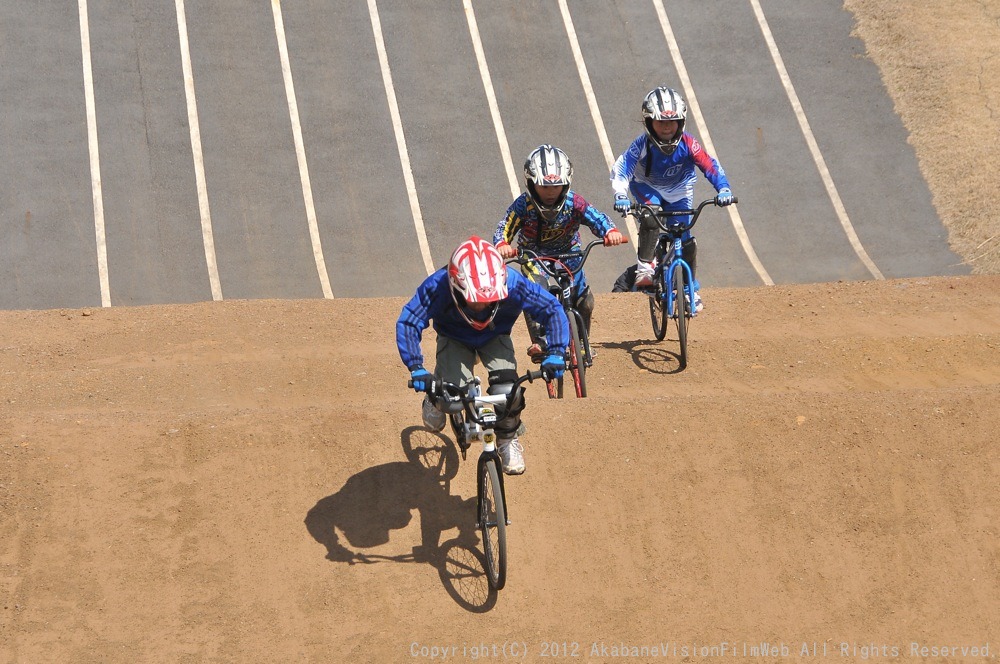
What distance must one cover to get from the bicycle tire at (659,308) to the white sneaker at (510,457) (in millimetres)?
5013

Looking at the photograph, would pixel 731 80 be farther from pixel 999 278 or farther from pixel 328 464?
pixel 328 464

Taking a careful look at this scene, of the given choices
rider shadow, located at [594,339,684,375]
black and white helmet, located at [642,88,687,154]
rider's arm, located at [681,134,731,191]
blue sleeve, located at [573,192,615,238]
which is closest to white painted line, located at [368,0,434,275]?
rider shadow, located at [594,339,684,375]

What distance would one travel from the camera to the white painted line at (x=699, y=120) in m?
19.5

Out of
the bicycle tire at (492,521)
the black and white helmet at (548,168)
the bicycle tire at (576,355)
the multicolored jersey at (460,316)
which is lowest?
the bicycle tire at (492,521)

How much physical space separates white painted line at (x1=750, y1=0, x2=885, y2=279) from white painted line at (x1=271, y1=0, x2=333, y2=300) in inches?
399

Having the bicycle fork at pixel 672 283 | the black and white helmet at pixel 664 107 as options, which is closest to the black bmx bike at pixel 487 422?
the bicycle fork at pixel 672 283

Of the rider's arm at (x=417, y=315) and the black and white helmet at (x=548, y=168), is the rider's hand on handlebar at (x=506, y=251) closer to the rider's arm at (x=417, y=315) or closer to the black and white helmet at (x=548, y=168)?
the black and white helmet at (x=548, y=168)

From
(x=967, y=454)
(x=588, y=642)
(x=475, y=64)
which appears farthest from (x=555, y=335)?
(x=475, y=64)

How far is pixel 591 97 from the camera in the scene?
21.8m

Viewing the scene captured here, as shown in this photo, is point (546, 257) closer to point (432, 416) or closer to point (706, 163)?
point (706, 163)

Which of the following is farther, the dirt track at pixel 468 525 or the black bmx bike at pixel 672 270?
the black bmx bike at pixel 672 270

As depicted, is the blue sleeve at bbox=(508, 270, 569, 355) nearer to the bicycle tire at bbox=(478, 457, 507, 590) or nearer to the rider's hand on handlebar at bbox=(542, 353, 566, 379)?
the rider's hand on handlebar at bbox=(542, 353, 566, 379)

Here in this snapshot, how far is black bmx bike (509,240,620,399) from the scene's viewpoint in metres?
10.5

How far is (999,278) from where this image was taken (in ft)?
52.5
